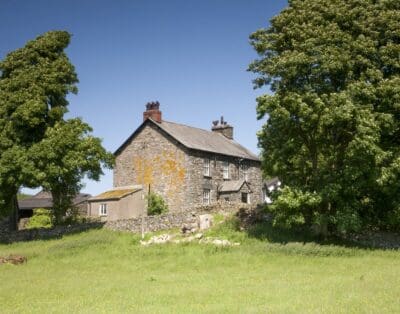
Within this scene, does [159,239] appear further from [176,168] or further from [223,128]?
[223,128]

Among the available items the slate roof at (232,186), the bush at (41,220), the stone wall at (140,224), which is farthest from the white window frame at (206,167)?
the bush at (41,220)

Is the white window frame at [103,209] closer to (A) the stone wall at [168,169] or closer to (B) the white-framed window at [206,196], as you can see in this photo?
(A) the stone wall at [168,169]

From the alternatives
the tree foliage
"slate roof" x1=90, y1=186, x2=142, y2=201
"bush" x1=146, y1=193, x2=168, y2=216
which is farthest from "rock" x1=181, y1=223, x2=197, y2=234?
"slate roof" x1=90, y1=186, x2=142, y2=201

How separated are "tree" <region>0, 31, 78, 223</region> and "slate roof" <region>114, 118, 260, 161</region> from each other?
37.5 ft

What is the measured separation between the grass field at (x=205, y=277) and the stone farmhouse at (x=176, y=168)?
1401 cm

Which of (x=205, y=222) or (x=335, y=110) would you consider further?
(x=205, y=222)

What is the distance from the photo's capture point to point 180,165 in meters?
48.9

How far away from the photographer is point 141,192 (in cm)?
5050

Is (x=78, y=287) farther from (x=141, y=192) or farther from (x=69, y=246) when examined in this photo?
(x=141, y=192)

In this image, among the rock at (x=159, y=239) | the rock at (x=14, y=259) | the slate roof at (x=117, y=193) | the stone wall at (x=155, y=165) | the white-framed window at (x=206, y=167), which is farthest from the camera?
the white-framed window at (x=206, y=167)

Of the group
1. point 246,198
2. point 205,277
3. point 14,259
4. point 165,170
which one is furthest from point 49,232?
point 205,277

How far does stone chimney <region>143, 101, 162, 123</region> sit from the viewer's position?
5125 cm

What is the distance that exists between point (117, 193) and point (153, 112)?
30.9 feet

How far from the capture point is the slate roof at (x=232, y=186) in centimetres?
5166
